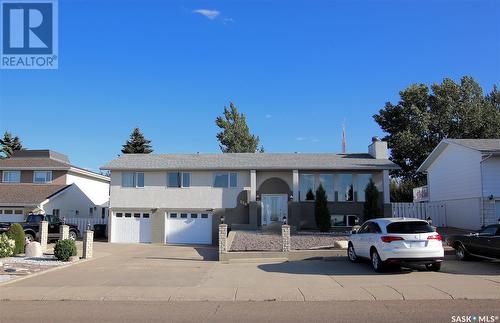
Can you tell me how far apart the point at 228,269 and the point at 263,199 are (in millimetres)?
14724

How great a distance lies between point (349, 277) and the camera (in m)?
13.1

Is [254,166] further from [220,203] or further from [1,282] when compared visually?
[1,282]

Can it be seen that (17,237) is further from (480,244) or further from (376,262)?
(480,244)

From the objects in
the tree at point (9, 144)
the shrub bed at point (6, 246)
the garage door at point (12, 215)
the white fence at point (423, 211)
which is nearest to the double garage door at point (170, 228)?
the garage door at point (12, 215)

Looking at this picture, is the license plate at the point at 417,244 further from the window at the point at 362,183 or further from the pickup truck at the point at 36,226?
the pickup truck at the point at 36,226

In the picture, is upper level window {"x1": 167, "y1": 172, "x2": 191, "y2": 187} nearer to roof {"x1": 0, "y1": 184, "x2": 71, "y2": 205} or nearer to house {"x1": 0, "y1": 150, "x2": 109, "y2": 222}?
house {"x1": 0, "y1": 150, "x2": 109, "y2": 222}

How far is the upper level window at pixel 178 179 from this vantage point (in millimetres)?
31562

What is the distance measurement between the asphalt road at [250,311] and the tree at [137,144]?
1938 inches

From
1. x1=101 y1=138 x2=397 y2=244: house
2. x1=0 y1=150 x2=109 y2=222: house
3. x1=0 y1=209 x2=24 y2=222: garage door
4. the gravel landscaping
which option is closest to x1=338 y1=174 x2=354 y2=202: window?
x1=101 y1=138 x2=397 y2=244: house

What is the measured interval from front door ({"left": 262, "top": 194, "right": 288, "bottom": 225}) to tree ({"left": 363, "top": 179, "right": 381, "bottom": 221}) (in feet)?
17.1

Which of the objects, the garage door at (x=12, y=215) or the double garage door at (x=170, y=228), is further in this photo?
the garage door at (x=12, y=215)

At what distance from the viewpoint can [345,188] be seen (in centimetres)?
3006

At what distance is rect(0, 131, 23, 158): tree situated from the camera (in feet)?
197

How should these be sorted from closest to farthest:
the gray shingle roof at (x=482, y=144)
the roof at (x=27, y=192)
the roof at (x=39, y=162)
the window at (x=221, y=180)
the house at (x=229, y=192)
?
the gray shingle roof at (x=482, y=144)
the house at (x=229, y=192)
the window at (x=221, y=180)
the roof at (x=27, y=192)
the roof at (x=39, y=162)
